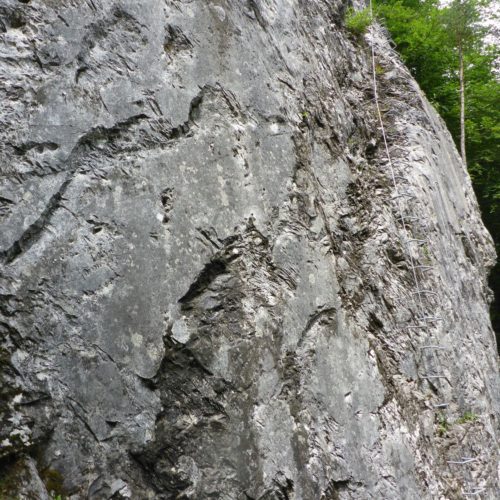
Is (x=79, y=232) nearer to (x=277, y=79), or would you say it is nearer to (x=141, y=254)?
(x=141, y=254)

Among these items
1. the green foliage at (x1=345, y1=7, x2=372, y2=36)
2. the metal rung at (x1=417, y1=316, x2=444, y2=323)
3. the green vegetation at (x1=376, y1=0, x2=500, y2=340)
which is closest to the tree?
the green vegetation at (x1=376, y1=0, x2=500, y2=340)

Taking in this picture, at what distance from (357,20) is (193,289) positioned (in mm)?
5635

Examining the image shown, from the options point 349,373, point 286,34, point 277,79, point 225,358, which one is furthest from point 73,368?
point 286,34

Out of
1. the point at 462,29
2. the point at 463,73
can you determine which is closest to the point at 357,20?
the point at 462,29

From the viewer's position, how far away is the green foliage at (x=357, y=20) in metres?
7.31

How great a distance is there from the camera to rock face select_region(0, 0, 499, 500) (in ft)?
10.7

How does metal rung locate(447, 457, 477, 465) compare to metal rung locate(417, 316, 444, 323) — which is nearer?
metal rung locate(447, 457, 477, 465)

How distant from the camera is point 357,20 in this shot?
24.0 feet

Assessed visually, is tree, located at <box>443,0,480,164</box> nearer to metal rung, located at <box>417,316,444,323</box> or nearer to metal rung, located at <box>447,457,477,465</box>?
metal rung, located at <box>417,316,444,323</box>

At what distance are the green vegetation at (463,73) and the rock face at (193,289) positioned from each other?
718cm

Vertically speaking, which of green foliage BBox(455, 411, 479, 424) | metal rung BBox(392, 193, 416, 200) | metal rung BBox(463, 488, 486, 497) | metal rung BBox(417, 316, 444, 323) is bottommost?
metal rung BBox(463, 488, 486, 497)

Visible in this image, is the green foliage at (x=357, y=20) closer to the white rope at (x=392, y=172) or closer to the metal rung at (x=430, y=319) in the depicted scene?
the white rope at (x=392, y=172)

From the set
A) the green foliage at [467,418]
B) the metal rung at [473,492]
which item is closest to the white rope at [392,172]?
→ the green foliage at [467,418]

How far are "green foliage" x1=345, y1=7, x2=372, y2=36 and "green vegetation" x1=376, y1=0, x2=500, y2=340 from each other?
3.41 meters
